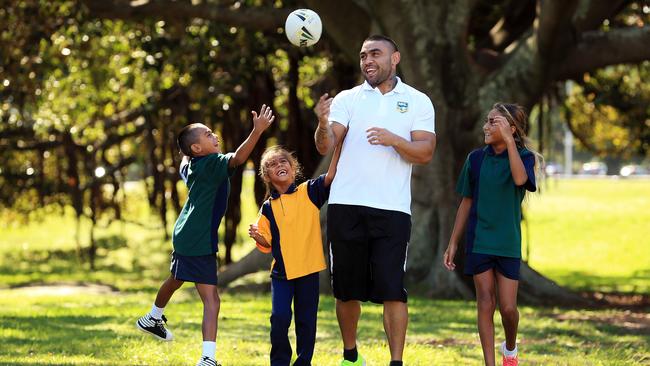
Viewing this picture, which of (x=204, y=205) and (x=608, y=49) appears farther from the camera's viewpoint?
(x=608, y=49)

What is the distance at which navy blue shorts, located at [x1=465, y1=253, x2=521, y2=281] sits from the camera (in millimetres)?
7031

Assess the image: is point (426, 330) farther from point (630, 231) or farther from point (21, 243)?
point (21, 243)

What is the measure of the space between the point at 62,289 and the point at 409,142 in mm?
13354

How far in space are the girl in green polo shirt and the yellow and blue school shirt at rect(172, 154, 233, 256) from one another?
4.86ft

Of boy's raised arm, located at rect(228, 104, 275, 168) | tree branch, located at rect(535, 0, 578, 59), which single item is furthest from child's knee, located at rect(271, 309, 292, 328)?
tree branch, located at rect(535, 0, 578, 59)

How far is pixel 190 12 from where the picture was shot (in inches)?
579

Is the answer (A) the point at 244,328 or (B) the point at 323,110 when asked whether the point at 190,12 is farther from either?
(B) the point at 323,110

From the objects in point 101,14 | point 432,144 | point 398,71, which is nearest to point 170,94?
point 101,14

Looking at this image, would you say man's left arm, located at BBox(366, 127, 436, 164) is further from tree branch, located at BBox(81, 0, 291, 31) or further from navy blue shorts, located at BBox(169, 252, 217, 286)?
tree branch, located at BBox(81, 0, 291, 31)

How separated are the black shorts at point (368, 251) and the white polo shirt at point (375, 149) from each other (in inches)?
2.8

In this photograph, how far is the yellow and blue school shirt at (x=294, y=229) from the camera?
6920mm

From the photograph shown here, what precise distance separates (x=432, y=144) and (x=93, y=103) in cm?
1604

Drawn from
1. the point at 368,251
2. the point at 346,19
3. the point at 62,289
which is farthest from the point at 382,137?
the point at 62,289

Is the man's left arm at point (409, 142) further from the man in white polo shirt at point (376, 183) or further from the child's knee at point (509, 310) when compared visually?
the child's knee at point (509, 310)
